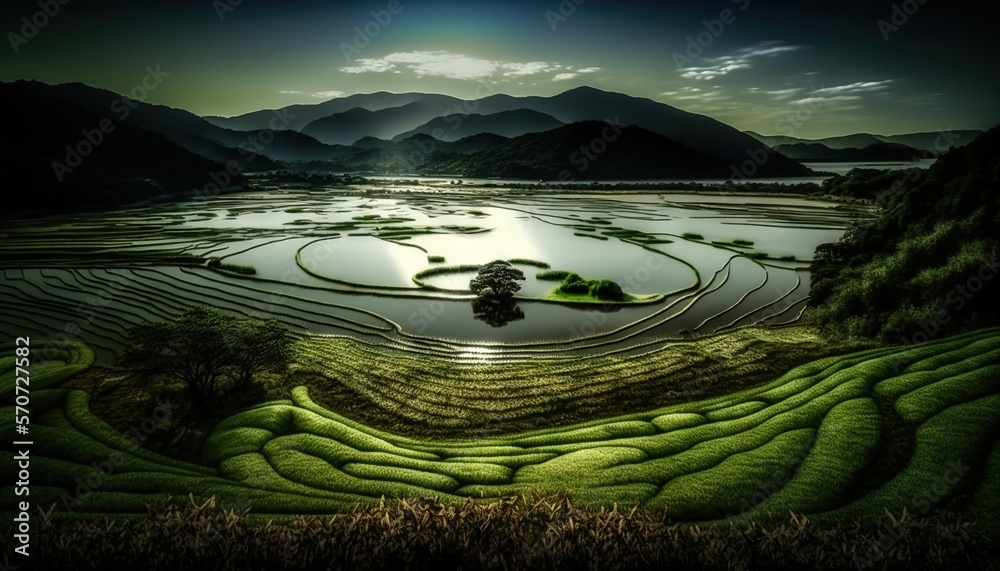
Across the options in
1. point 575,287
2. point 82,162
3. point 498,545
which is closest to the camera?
point 498,545

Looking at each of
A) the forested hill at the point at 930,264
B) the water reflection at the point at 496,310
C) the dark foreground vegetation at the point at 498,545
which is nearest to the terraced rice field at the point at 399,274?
the water reflection at the point at 496,310

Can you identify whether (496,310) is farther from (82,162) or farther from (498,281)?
(82,162)

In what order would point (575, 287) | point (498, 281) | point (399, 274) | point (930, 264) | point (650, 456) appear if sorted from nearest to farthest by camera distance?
1. point (650, 456)
2. point (930, 264)
3. point (498, 281)
4. point (575, 287)
5. point (399, 274)

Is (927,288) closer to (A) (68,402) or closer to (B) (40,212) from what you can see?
(A) (68,402)

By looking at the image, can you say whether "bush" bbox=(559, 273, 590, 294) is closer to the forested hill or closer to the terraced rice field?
the terraced rice field

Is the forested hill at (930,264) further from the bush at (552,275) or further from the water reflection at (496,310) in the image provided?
the bush at (552,275)

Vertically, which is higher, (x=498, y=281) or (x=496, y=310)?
(x=498, y=281)

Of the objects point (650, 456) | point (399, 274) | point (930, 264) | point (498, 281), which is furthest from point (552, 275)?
point (650, 456)
